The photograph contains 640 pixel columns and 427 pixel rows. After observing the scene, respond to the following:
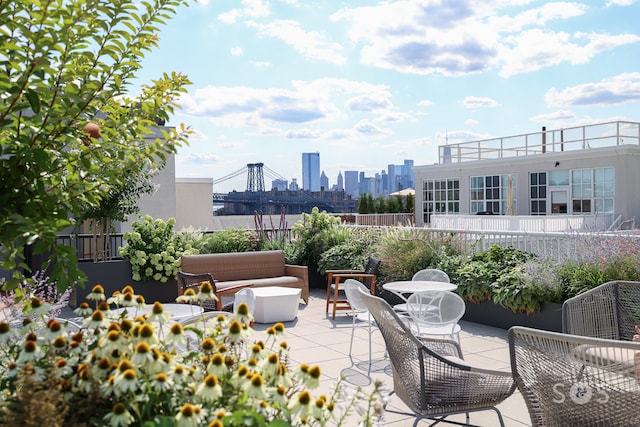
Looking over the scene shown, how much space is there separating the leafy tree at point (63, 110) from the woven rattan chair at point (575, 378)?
75.1 inches

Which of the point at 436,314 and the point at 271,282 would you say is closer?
the point at 436,314

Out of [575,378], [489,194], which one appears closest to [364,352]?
[575,378]

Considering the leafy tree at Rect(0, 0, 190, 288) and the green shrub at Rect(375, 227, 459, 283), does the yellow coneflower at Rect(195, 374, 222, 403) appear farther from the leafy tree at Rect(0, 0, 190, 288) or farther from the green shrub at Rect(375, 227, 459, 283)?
the green shrub at Rect(375, 227, 459, 283)

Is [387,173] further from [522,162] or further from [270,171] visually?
[522,162]

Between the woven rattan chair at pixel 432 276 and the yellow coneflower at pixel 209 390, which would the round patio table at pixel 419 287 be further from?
the yellow coneflower at pixel 209 390

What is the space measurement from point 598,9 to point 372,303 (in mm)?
10291

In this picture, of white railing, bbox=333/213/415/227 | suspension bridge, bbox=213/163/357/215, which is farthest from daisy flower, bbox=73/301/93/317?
suspension bridge, bbox=213/163/357/215

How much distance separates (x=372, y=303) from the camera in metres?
3.47

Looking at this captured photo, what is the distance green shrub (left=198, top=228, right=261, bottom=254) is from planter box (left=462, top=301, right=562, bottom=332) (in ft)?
15.1

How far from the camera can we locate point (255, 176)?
46.6m

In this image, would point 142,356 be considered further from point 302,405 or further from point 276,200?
point 276,200

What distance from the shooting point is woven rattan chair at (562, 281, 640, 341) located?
3957 mm

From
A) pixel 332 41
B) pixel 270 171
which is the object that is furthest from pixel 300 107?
pixel 270 171

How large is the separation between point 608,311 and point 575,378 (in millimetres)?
1821
